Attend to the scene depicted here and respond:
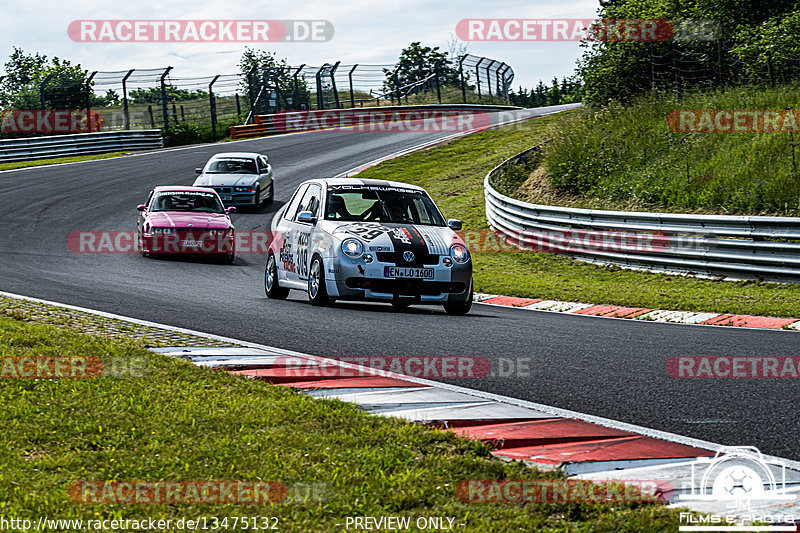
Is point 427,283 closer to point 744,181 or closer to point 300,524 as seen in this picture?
point 300,524

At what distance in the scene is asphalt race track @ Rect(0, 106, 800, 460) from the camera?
563 cm

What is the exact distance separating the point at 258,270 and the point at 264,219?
704 centimetres

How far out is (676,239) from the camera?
1517cm

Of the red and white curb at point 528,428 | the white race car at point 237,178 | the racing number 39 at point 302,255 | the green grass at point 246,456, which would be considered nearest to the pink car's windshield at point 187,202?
the white race car at point 237,178

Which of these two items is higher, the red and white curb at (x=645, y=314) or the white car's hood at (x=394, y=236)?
the white car's hood at (x=394, y=236)

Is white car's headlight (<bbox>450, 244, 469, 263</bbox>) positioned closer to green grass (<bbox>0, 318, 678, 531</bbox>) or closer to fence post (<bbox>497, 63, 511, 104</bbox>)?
green grass (<bbox>0, 318, 678, 531</bbox>)


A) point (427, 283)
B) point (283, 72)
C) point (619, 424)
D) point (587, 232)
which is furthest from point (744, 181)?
point (283, 72)

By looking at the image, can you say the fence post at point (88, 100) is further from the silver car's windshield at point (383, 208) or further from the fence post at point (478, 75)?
the silver car's windshield at point (383, 208)

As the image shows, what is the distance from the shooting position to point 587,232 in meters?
16.8

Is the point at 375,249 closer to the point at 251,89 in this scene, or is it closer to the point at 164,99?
the point at 164,99

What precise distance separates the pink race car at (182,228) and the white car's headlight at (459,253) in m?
7.88

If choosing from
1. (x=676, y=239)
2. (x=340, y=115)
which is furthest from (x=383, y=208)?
(x=340, y=115)

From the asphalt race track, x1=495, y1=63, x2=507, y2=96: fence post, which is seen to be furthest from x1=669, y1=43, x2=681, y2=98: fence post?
x1=495, y1=63, x2=507, y2=96: fence post

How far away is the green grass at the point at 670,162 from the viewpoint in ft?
55.5
